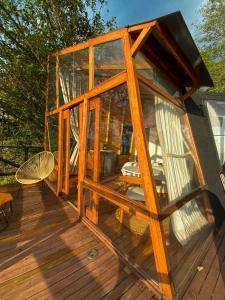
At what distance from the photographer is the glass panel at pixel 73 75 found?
291cm

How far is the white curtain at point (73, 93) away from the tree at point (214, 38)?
834 cm

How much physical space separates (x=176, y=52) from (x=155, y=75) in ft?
1.19

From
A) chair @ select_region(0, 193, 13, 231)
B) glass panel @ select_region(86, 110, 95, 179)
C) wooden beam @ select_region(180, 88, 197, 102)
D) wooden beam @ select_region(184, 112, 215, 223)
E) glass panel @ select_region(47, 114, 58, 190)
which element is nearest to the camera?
chair @ select_region(0, 193, 13, 231)

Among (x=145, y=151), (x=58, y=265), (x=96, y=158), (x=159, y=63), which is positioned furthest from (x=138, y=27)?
(x=58, y=265)

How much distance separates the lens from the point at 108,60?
2.33 meters

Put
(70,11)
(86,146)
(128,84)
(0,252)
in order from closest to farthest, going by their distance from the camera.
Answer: (128,84) < (0,252) < (86,146) < (70,11)

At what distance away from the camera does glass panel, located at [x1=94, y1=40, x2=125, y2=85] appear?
203cm

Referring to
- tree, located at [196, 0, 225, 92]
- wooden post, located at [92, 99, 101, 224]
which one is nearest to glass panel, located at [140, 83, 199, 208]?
wooden post, located at [92, 99, 101, 224]

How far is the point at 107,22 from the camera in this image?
22.1ft

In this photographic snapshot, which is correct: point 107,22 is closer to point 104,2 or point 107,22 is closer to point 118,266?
point 104,2

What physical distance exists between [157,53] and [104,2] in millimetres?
5879

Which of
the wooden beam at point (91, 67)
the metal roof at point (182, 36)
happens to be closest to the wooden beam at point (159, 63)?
the metal roof at point (182, 36)

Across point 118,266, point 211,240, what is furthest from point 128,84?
point 211,240

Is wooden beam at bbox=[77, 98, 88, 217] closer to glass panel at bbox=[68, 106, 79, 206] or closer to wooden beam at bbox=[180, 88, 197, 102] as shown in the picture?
glass panel at bbox=[68, 106, 79, 206]
